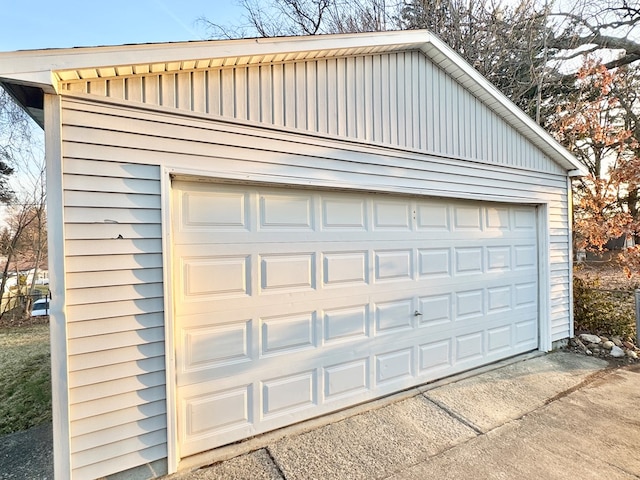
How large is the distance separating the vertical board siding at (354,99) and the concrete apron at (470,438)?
2.71m

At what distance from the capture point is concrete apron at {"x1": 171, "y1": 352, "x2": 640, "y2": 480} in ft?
8.02

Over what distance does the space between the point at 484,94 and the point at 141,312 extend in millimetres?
4418

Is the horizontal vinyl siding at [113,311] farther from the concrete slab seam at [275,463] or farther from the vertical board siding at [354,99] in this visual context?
the concrete slab seam at [275,463]

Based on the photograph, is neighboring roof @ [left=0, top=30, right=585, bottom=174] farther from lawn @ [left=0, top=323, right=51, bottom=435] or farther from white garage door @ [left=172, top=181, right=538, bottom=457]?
lawn @ [left=0, top=323, right=51, bottom=435]

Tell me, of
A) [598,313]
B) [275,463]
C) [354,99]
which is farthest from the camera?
[598,313]

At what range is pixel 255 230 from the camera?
9.43 feet

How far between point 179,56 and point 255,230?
140cm

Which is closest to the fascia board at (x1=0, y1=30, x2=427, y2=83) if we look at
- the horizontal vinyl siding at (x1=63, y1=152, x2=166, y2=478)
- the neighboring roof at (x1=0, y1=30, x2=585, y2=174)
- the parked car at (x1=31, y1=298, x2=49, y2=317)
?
the neighboring roof at (x1=0, y1=30, x2=585, y2=174)

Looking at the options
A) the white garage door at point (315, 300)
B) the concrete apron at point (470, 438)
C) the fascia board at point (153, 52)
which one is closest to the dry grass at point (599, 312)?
the concrete apron at point (470, 438)

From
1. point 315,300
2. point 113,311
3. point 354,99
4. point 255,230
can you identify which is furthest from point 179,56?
point 315,300

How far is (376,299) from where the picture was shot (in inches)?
137

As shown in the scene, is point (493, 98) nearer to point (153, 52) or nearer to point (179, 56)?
point (179, 56)

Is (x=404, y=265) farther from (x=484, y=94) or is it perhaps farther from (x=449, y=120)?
(x=484, y=94)

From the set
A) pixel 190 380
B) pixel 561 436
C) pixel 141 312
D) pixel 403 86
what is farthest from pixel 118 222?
pixel 561 436
